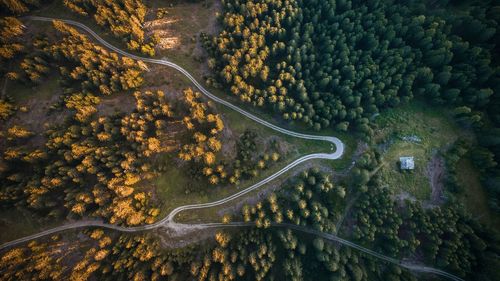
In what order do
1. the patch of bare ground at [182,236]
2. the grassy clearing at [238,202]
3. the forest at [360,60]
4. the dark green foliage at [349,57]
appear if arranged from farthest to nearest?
the dark green foliage at [349,57] → the forest at [360,60] → the grassy clearing at [238,202] → the patch of bare ground at [182,236]

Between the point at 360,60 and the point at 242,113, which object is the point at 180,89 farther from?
the point at 360,60

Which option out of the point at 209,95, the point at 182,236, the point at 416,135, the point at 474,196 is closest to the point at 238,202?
the point at 182,236

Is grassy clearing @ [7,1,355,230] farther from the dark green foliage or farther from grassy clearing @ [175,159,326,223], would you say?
the dark green foliage

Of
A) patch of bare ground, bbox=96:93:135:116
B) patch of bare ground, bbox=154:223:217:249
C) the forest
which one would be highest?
the forest

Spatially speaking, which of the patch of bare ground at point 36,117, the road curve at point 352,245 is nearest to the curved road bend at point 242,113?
the road curve at point 352,245

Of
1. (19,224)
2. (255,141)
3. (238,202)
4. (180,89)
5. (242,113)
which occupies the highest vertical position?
(180,89)

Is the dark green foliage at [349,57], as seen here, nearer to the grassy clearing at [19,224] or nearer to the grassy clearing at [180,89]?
the grassy clearing at [180,89]

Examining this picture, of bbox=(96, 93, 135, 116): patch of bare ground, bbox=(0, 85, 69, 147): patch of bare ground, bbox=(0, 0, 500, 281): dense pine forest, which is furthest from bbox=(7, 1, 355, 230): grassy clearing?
bbox=(0, 85, 69, 147): patch of bare ground
